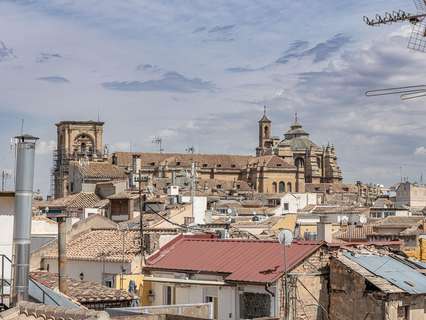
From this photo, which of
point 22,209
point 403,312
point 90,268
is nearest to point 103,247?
point 90,268

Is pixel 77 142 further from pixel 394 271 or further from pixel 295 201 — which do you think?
pixel 394 271

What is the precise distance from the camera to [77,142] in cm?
14625

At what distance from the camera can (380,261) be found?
23062 millimetres

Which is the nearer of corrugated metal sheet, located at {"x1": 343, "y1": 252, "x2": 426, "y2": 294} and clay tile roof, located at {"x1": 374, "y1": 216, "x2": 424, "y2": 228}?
corrugated metal sheet, located at {"x1": 343, "y1": 252, "x2": 426, "y2": 294}

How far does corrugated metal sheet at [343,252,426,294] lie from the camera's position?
2161cm

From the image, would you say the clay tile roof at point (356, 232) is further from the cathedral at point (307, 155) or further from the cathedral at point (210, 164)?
the cathedral at point (307, 155)

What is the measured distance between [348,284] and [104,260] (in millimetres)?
8020

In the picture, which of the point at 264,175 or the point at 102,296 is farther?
the point at 264,175

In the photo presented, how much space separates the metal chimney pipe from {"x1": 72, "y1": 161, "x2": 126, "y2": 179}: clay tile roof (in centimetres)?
9289

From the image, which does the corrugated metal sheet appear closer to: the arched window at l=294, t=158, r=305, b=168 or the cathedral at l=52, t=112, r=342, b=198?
the cathedral at l=52, t=112, r=342, b=198

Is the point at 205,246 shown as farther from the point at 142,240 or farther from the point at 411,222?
the point at 411,222

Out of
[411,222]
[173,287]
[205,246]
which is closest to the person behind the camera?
[173,287]

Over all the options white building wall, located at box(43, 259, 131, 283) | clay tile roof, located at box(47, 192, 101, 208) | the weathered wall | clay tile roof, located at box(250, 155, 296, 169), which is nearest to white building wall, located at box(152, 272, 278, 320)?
the weathered wall

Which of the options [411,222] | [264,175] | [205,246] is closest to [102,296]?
[205,246]
